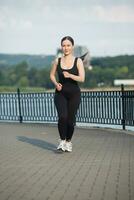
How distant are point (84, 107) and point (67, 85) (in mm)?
6126

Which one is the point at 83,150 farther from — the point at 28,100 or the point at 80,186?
the point at 28,100

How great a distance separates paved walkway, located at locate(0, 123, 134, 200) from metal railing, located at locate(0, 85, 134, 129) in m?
1.74

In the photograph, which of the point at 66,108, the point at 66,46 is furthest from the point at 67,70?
the point at 66,108

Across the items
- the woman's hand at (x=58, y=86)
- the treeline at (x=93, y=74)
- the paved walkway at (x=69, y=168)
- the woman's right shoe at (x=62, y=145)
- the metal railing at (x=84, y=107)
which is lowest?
the paved walkway at (x=69, y=168)

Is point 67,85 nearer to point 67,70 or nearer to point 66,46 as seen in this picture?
point 67,70

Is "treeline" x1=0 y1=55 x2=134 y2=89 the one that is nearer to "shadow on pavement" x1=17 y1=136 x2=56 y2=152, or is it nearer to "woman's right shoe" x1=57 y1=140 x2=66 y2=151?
"shadow on pavement" x1=17 y1=136 x2=56 y2=152

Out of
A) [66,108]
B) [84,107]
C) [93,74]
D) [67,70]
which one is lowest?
[84,107]

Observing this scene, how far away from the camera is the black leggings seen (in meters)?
8.26

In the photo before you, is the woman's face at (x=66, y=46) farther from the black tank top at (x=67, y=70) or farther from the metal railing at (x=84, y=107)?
the metal railing at (x=84, y=107)

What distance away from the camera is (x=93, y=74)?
271ft

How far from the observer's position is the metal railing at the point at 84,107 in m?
12.8

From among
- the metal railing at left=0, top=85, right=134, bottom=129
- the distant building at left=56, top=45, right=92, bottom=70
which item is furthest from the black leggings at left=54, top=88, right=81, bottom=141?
the metal railing at left=0, top=85, right=134, bottom=129

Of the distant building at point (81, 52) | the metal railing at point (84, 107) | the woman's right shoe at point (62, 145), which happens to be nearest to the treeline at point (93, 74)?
the distant building at point (81, 52)

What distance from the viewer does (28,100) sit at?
16688mm
